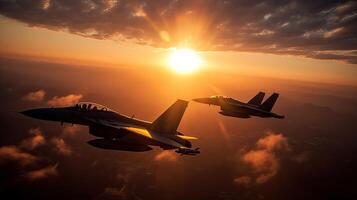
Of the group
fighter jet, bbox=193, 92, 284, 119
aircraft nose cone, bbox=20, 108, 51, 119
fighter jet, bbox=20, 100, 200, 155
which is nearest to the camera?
aircraft nose cone, bbox=20, 108, 51, 119

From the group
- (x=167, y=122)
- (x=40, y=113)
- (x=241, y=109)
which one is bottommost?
(x=167, y=122)

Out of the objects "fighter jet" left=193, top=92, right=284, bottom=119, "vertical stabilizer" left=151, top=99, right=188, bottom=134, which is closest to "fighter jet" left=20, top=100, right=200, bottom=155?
"vertical stabilizer" left=151, top=99, right=188, bottom=134

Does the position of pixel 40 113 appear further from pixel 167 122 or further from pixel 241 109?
pixel 241 109

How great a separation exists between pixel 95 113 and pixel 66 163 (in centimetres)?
13279

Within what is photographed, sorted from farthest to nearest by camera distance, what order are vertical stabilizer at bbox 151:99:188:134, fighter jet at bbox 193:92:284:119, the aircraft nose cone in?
fighter jet at bbox 193:92:284:119, vertical stabilizer at bbox 151:99:188:134, the aircraft nose cone

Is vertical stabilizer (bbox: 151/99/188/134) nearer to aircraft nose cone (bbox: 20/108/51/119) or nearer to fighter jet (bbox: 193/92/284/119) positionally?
aircraft nose cone (bbox: 20/108/51/119)

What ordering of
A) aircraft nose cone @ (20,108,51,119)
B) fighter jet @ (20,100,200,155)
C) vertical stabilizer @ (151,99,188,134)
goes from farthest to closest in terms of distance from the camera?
1. vertical stabilizer @ (151,99,188,134)
2. fighter jet @ (20,100,200,155)
3. aircraft nose cone @ (20,108,51,119)

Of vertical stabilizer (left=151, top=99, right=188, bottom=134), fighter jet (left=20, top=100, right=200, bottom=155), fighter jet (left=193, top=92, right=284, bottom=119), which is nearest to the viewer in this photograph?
fighter jet (left=20, top=100, right=200, bottom=155)

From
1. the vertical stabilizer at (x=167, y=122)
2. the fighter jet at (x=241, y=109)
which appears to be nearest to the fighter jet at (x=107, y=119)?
the vertical stabilizer at (x=167, y=122)

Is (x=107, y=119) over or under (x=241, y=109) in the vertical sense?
under

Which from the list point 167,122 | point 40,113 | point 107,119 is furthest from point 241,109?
point 40,113

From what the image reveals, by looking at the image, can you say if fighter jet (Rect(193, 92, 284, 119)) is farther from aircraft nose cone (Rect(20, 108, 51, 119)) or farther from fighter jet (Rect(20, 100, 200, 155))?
aircraft nose cone (Rect(20, 108, 51, 119))

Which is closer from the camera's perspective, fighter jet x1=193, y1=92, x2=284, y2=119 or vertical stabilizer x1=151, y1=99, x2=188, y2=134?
vertical stabilizer x1=151, y1=99, x2=188, y2=134

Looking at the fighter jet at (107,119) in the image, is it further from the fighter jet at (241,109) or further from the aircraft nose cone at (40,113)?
the fighter jet at (241,109)
